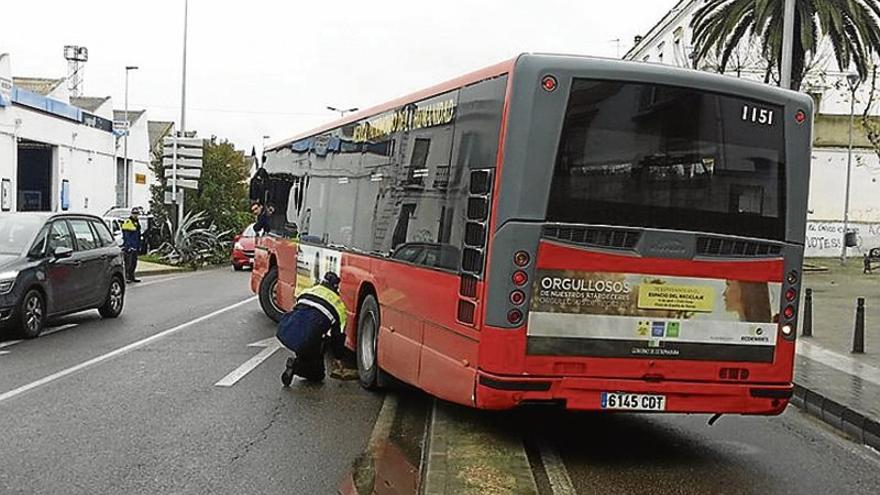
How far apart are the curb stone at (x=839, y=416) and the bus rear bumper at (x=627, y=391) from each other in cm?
189

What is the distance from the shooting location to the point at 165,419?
8.42 metres

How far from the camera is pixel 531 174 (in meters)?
6.96

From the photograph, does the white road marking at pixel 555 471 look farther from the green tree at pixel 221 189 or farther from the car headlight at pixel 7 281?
the green tree at pixel 221 189

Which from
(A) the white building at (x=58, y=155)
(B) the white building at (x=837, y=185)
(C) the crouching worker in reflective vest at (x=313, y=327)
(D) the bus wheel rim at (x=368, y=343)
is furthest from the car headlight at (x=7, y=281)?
(B) the white building at (x=837, y=185)

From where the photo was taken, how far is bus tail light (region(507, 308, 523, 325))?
6949 millimetres

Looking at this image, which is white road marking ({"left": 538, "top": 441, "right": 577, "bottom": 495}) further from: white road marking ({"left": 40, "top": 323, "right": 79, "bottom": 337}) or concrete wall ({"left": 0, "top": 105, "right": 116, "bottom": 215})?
concrete wall ({"left": 0, "top": 105, "right": 116, "bottom": 215})

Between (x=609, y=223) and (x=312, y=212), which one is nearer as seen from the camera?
(x=609, y=223)

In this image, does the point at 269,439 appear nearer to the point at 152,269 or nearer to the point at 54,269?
the point at 54,269

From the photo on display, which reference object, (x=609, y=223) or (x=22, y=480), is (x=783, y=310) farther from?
(x=22, y=480)

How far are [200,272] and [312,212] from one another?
18186mm

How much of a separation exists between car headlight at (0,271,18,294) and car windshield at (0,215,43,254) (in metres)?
0.66

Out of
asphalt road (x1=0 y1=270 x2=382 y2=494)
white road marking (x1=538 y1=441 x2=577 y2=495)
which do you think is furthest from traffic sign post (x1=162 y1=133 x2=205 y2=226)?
white road marking (x1=538 y1=441 x2=577 y2=495)

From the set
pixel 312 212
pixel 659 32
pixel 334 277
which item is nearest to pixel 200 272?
pixel 312 212

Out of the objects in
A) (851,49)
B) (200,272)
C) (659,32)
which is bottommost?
(200,272)
